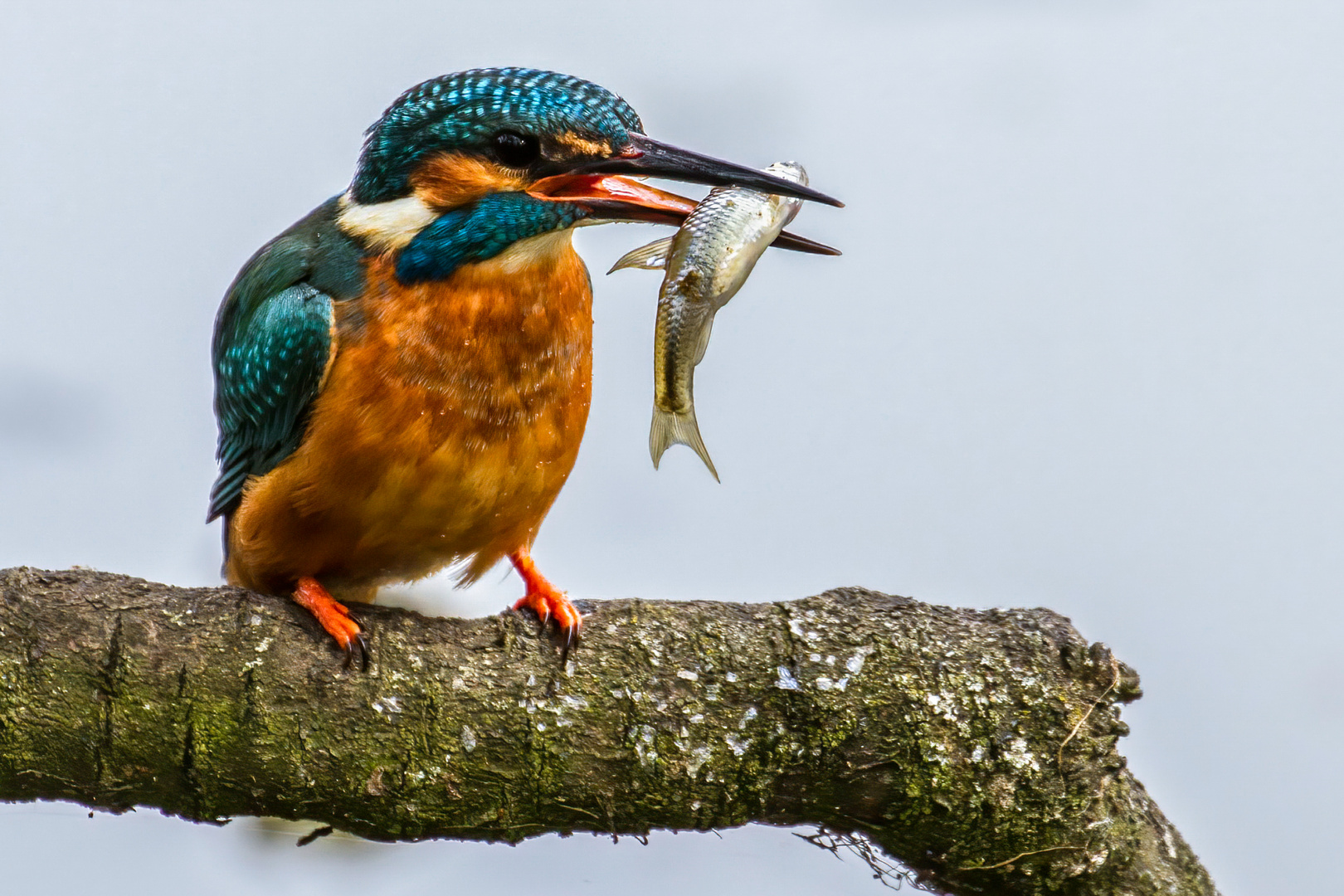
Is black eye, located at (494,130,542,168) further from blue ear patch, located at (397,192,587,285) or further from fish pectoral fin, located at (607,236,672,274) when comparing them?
fish pectoral fin, located at (607,236,672,274)

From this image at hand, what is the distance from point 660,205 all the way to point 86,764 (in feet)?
4.81

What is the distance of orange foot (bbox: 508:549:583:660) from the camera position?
2525 millimetres

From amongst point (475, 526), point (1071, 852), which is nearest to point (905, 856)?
point (1071, 852)

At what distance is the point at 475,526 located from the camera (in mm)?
2797

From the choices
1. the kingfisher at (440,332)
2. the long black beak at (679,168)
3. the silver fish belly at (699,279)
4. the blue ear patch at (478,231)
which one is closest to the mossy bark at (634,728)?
the kingfisher at (440,332)

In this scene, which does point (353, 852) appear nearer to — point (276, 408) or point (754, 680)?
point (276, 408)

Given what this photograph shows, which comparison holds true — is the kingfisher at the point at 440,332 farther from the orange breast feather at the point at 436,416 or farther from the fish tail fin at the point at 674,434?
the fish tail fin at the point at 674,434

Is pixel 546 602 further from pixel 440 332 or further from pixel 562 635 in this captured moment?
pixel 440 332

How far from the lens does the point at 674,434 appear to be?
2.70m

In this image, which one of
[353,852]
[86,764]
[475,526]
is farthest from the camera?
[353,852]

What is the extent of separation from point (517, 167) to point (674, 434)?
25.0 inches

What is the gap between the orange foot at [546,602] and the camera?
2.53m

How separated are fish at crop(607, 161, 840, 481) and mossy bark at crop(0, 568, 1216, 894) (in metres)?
0.45

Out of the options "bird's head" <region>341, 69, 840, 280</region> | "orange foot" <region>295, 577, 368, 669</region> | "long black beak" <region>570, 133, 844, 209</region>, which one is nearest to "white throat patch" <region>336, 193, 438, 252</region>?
"bird's head" <region>341, 69, 840, 280</region>
